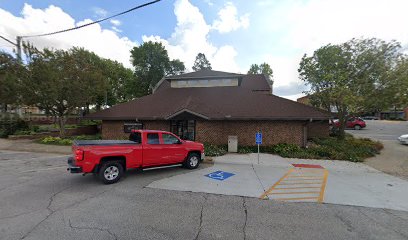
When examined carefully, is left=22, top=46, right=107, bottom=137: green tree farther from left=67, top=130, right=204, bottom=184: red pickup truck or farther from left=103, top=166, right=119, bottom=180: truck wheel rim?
left=103, top=166, right=119, bottom=180: truck wheel rim

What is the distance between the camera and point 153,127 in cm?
1542

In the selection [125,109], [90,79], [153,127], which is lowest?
[153,127]

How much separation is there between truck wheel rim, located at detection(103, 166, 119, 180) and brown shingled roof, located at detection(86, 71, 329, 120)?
748 cm

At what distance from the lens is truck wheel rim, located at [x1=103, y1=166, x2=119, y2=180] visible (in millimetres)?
6543

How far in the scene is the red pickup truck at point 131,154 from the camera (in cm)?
617

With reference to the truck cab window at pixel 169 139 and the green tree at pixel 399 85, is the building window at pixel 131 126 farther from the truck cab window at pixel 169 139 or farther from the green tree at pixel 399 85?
the green tree at pixel 399 85

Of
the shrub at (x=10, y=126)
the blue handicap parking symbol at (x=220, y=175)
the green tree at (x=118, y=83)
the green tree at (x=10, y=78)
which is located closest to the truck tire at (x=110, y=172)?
the blue handicap parking symbol at (x=220, y=175)

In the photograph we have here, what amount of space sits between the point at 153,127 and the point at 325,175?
11998mm

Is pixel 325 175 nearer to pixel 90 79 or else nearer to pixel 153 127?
pixel 153 127

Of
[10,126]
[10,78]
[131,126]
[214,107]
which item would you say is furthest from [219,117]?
[10,126]

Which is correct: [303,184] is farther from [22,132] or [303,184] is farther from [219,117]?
[22,132]

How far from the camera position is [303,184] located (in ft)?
22.8

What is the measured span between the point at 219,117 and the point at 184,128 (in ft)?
10.3

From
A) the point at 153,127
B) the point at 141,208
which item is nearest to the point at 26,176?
the point at 141,208
